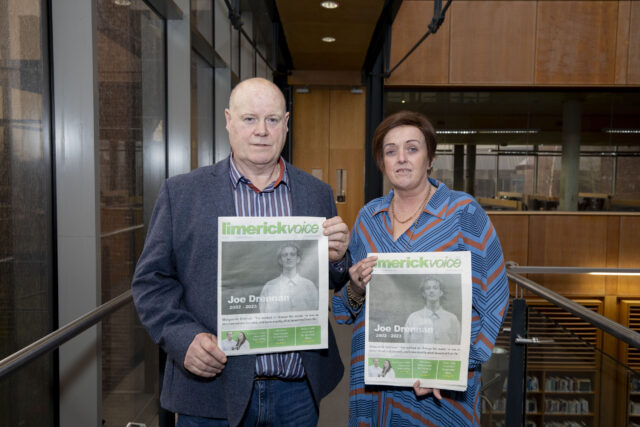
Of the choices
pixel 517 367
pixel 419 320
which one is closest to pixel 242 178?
pixel 419 320

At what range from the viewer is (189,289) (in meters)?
1.25

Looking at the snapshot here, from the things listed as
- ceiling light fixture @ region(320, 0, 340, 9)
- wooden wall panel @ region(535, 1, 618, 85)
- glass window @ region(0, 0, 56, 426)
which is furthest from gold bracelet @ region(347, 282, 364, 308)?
wooden wall panel @ region(535, 1, 618, 85)

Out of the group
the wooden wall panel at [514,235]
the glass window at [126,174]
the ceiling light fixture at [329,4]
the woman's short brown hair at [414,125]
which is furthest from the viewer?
the wooden wall panel at [514,235]

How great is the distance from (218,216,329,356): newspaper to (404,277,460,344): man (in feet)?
1.01

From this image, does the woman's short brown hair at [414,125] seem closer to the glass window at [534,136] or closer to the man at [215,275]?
the man at [215,275]

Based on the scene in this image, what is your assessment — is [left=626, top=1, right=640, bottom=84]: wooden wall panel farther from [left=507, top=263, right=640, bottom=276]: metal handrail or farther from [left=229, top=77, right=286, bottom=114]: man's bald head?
[left=229, top=77, right=286, bottom=114]: man's bald head

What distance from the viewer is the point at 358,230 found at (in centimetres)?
167

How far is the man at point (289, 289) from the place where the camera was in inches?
47.9

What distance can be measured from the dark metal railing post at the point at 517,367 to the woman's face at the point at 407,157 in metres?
1.09

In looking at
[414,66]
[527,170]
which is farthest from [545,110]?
[414,66]

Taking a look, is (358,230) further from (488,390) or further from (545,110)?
(545,110)

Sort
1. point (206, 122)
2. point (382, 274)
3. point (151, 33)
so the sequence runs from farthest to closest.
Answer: point (206, 122)
point (151, 33)
point (382, 274)

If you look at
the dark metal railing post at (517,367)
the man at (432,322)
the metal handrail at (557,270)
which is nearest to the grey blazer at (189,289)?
the man at (432,322)

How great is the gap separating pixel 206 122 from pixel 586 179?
780 cm
